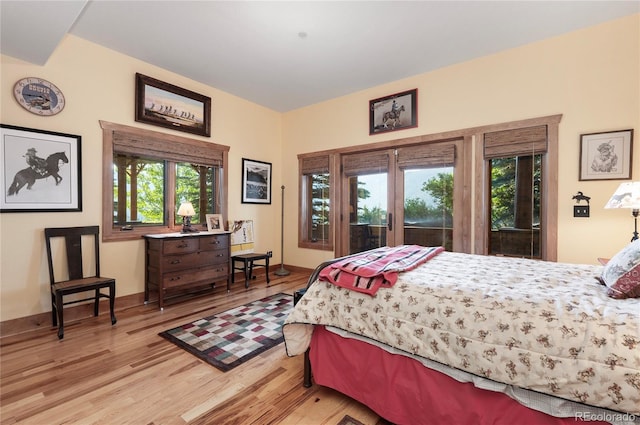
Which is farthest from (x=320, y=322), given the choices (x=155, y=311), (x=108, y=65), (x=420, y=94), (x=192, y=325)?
(x=108, y=65)

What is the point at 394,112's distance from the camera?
163 inches

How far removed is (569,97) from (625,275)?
8.18 feet

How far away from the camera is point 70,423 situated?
156 centimetres

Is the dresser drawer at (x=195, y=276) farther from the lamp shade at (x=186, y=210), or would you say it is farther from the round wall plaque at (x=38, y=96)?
the round wall plaque at (x=38, y=96)

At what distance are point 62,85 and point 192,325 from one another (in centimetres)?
280

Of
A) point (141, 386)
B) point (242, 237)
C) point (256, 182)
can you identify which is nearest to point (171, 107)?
point (256, 182)

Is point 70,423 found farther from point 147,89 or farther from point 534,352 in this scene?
point 147,89

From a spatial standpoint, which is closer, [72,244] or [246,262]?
[72,244]

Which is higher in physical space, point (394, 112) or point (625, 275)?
Answer: point (394, 112)

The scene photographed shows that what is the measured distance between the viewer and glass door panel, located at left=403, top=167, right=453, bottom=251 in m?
3.82

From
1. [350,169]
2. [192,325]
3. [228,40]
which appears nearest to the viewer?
[192,325]

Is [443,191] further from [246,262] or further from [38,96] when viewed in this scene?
[38,96]

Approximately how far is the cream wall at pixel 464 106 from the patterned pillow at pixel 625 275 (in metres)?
1.77

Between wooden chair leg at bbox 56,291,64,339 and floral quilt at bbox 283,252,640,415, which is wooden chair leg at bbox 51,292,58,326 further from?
floral quilt at bbox 283,252,640,415
